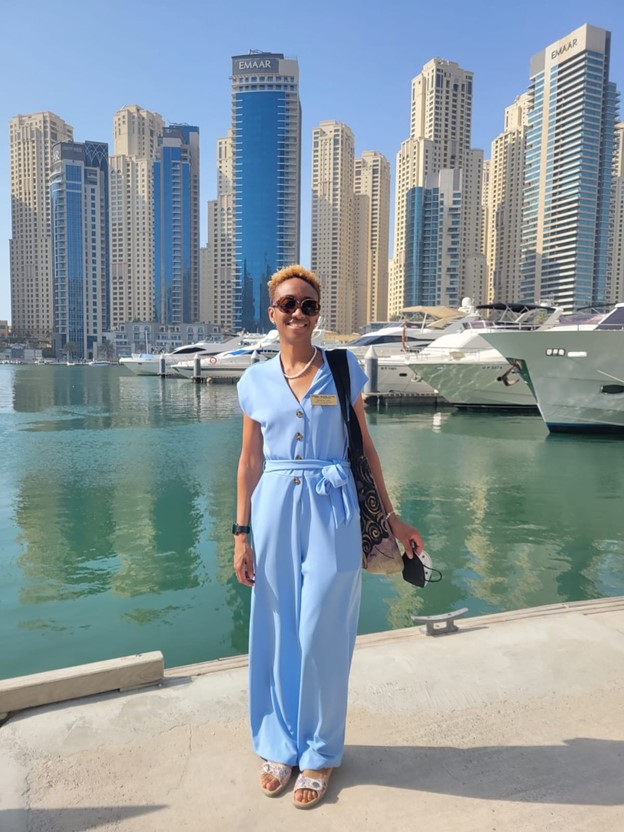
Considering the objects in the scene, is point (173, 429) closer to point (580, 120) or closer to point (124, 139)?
point (580, 120)

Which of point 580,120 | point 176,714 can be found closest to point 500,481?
point 176,714

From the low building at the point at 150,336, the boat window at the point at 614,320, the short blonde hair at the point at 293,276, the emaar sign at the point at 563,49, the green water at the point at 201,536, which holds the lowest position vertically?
the green water at the point at 201,536

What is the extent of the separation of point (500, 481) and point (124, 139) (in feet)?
491

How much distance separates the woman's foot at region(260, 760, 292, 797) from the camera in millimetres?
2111

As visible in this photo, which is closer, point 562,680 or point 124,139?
point 562,680

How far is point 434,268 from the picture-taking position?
305ft

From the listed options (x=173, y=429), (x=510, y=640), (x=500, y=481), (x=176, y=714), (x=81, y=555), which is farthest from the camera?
(x=173, y=429)

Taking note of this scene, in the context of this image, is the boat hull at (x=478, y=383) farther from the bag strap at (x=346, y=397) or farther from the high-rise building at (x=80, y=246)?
the high-rise building at (x=80, y=246)

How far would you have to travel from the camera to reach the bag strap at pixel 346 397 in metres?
2.27

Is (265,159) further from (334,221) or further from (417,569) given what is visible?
(417,569)

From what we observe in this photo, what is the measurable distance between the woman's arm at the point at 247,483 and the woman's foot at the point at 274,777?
0.64 m

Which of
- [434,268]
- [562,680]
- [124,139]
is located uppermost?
[124,139]

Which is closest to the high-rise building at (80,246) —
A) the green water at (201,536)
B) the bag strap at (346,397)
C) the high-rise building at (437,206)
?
the high-rise building at (437,206)

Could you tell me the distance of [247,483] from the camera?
2346mm
